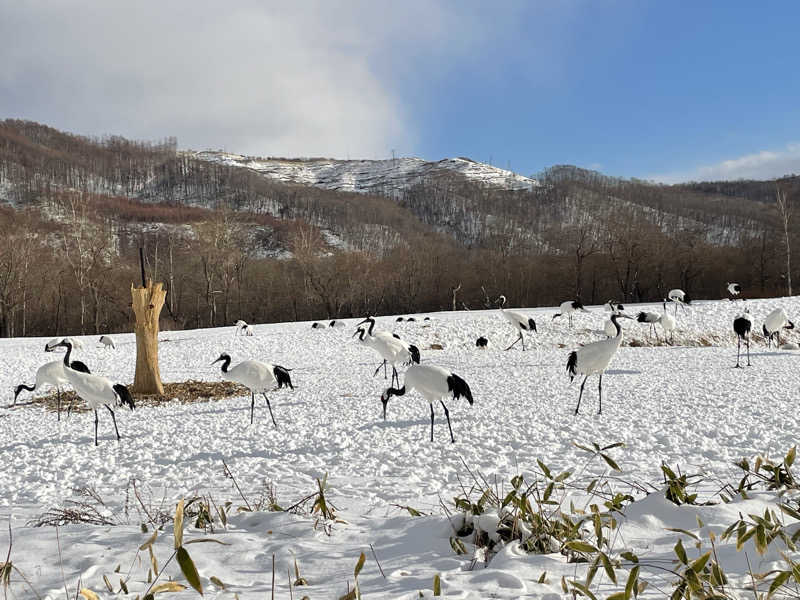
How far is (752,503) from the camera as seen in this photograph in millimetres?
3611

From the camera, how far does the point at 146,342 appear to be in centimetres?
1300

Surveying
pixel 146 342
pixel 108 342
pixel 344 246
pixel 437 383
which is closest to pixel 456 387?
pixel 437 383

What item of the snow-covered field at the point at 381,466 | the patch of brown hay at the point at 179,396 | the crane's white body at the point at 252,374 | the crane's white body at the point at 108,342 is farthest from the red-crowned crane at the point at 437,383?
the crane's white body at the point at 108,342

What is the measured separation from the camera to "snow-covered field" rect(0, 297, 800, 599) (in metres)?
2.87

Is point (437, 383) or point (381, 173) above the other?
point (381, 173)

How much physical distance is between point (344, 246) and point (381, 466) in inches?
3497

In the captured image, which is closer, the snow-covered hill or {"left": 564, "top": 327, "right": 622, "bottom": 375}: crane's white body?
{"left": 564, "top": 327, "right": 622, "bottom": 375}: crane's white body

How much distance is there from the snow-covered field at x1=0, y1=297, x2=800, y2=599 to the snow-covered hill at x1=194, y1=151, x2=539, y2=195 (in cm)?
14210

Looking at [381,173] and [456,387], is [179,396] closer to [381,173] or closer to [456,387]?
[456,387]

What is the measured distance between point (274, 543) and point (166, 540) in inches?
30.3

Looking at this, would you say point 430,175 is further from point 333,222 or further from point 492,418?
point 492,418

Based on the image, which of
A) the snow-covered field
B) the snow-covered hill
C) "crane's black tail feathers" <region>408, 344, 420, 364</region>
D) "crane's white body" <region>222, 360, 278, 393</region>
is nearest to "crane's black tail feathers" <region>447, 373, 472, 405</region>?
the snow-covered field

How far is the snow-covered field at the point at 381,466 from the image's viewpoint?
9.41ft

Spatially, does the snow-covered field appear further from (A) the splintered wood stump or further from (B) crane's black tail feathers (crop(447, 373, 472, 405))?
(A) the splintered wood stump
